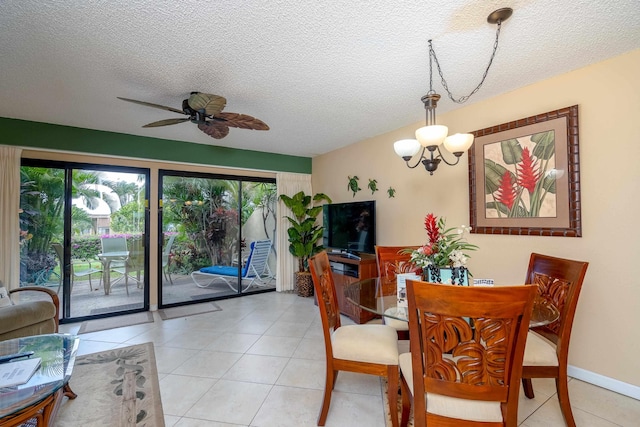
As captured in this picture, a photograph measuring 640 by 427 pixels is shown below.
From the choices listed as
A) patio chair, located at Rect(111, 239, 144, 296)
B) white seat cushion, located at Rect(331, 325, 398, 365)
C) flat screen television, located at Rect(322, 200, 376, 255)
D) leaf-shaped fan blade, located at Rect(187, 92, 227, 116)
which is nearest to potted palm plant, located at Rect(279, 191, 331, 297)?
flat screen television, located at Rect(322, 200, 376, 255)

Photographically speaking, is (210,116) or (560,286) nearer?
(560,286)

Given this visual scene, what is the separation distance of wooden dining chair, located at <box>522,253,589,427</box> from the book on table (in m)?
2.73

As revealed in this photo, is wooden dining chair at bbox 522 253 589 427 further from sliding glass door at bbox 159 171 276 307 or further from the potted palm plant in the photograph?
sliding glass door at bbox 159 171 276 307

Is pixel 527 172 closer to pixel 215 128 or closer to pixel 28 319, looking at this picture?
pixel 215 128

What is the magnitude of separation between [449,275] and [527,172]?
4.84 feet

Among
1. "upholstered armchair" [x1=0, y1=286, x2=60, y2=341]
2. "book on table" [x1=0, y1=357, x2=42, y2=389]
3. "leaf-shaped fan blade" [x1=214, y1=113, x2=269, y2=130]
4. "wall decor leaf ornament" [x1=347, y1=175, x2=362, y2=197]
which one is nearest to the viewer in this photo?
"book on table" [x1=0, y1=357, x2=42, y2=389]

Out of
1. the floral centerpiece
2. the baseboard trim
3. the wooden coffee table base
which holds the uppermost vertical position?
the floral centerpiece

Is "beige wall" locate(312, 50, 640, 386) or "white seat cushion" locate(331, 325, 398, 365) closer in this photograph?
"white seat cushion" locate(331, 325, 398, 365)

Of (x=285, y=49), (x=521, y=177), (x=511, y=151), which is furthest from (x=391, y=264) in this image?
(x=285, y=49)

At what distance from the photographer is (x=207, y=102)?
2.33 m

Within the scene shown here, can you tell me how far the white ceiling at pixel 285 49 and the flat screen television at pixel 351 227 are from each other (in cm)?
140

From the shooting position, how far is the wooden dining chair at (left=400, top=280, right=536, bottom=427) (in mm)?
1133

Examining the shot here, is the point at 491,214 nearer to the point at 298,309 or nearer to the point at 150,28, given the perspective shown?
the point at 298,309

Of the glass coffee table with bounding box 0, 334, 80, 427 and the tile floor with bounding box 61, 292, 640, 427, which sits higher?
the glass coffee table with bounding box 0, 334, 80, 427
